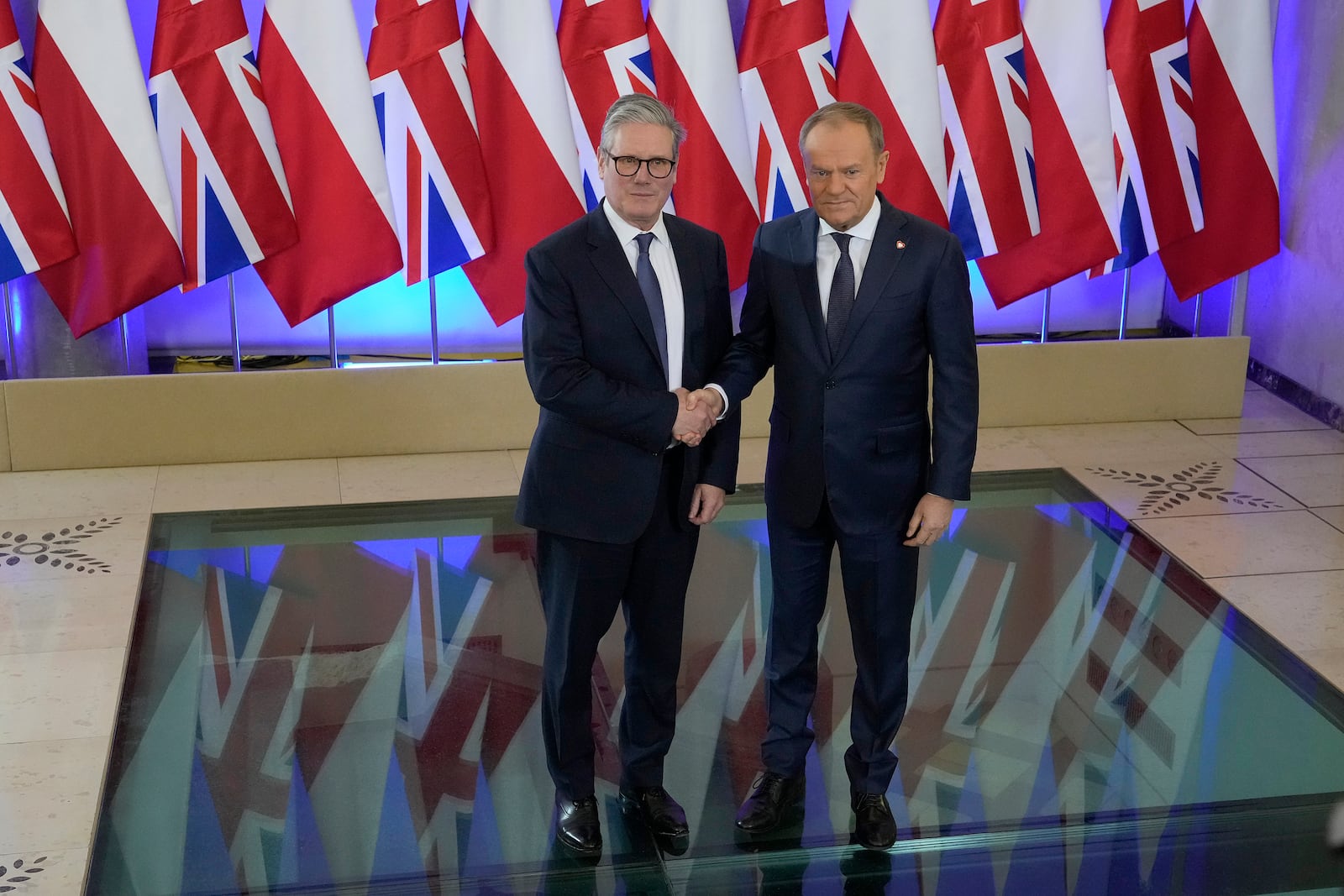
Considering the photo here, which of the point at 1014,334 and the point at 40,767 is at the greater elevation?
the point at 1014,334

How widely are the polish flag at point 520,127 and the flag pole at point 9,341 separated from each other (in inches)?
58.8

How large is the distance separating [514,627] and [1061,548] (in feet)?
5.26

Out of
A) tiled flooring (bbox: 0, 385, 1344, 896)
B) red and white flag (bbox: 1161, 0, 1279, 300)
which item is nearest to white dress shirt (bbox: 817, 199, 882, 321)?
tiled flooring (bbox: 0, 385, 1344, 896)

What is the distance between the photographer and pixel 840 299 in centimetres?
249

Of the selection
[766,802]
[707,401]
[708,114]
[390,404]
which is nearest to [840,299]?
[707,401]

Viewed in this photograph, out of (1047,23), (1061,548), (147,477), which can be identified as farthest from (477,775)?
(1047,23)

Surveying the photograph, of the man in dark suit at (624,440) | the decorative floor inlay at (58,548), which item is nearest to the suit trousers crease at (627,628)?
the man in dark suit at (624,440)

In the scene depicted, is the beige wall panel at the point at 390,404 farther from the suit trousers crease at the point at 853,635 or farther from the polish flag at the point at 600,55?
the suit trousers crease at the point at 853,635

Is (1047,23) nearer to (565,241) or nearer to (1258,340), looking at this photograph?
Answer: (1258,340)

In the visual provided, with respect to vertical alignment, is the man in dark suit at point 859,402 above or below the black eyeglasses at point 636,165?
below

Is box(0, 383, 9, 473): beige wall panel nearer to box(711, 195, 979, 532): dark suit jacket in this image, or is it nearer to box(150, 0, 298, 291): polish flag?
box(150, 0, 298, 291): polish flag

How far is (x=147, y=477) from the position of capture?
4.64 m

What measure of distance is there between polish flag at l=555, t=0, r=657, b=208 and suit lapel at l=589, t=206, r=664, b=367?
2386 millimetres

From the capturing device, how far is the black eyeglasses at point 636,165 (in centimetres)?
227
